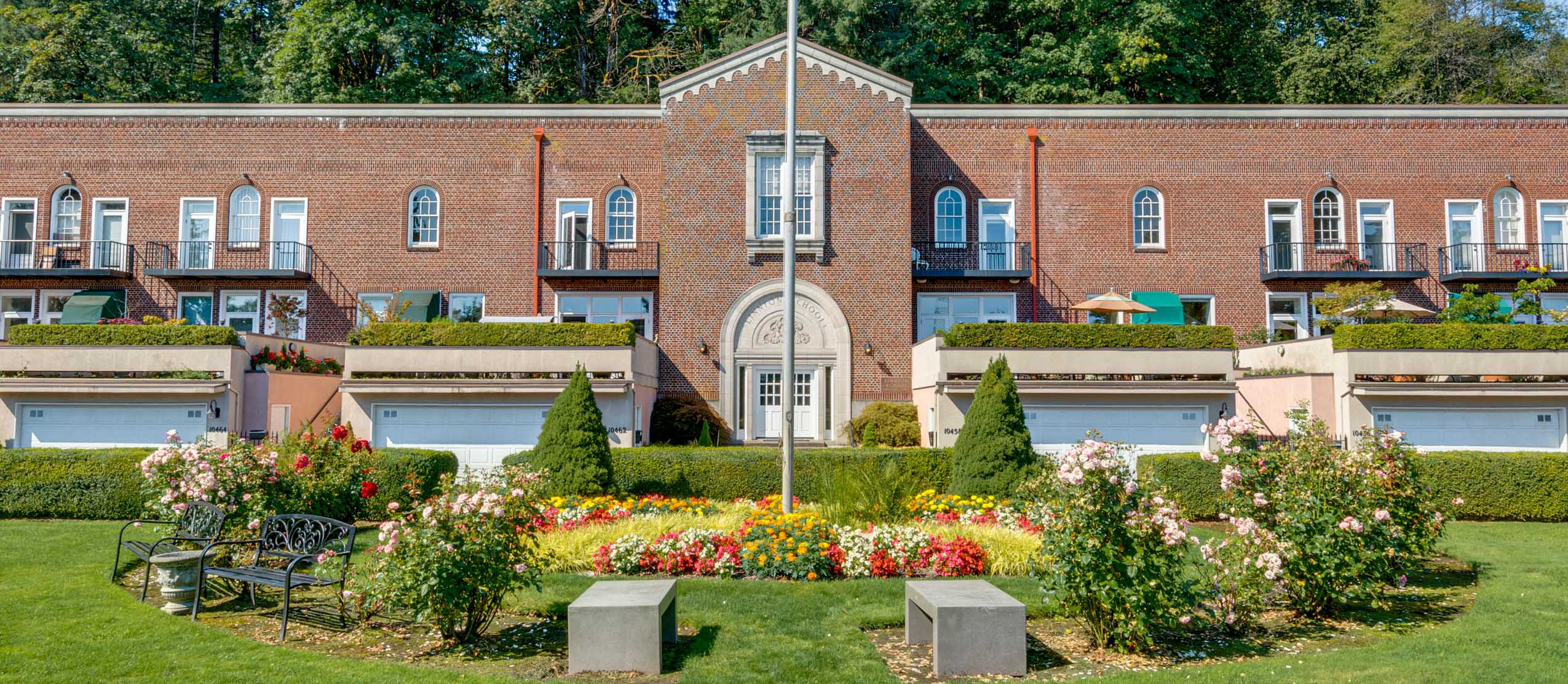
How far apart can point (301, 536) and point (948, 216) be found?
65.3 ft

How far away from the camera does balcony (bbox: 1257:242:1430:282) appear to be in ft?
85.0

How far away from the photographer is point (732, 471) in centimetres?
1573

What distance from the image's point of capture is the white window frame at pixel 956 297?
26.0 m

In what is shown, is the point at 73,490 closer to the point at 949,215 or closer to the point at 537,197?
the point at 537,197

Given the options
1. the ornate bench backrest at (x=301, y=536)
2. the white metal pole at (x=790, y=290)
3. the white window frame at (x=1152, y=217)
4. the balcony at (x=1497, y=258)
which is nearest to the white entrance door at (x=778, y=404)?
the white window frame at (x=1152, y=217)

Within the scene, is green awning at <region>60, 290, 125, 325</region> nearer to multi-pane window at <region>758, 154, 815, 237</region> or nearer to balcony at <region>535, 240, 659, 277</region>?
balcony at <region>535, 240, 659, 277</region>

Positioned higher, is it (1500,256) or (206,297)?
(1500,256)

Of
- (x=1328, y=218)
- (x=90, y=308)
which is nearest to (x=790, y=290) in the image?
(x=1328, y=218)

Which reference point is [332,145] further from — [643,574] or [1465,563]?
[1465,563]

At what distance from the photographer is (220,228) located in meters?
26.2

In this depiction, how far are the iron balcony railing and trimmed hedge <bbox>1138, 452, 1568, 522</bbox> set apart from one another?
22.0m

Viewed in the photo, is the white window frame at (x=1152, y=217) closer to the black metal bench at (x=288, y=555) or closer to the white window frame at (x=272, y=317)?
the black metal bench at (x=288, y=555)

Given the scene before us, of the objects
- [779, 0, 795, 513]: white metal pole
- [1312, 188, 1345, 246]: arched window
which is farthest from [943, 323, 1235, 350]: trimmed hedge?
[1312, 188, 1345, 246]: arched window

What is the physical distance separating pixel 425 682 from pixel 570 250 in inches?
801
